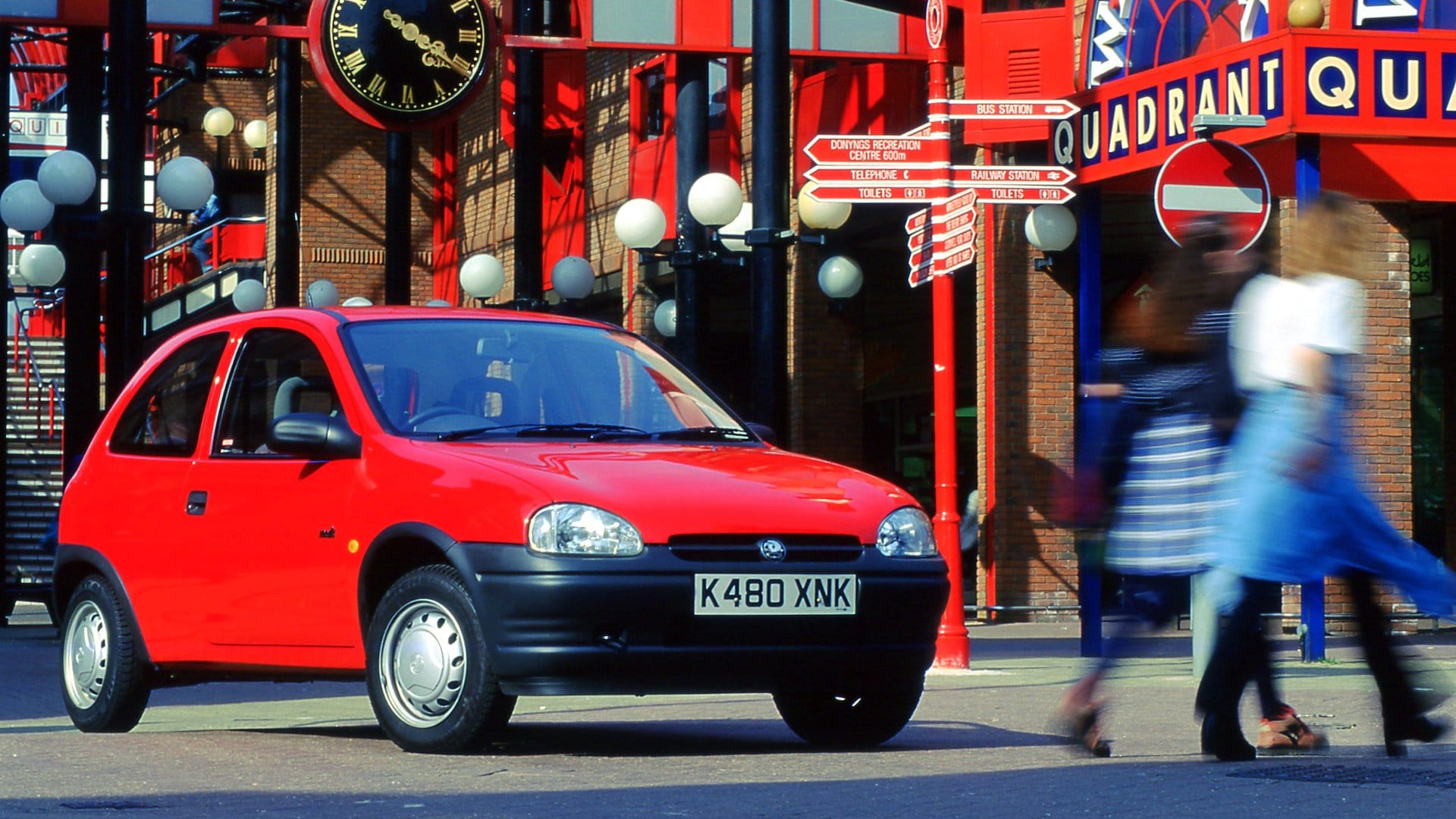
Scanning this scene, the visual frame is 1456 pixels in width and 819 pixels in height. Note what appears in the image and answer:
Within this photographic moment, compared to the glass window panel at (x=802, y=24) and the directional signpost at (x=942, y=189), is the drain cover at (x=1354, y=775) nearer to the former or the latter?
the directional signpost at (x=942, y=189)

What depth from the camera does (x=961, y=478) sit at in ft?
82.0

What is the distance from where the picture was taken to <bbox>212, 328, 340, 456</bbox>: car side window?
29.7 ft

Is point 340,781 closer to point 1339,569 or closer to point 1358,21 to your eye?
point 1339,569

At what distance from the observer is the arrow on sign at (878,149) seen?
1356 centimetres

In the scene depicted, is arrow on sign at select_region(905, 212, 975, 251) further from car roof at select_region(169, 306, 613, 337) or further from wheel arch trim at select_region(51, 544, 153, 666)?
wheel arch trim at select_region(51, 544, 153, 666)

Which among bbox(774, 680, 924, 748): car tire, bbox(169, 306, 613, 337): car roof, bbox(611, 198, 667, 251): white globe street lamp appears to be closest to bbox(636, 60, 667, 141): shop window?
bbox(611, 198, 667, 251): white globe street lamp

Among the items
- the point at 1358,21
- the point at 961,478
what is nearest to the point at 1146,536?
the point at 1358,21

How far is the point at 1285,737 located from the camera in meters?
7.91

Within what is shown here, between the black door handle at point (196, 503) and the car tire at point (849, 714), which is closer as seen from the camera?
the car tire at point (849, 714)

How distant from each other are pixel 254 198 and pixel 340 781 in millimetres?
47283

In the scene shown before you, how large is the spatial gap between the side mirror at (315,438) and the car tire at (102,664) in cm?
139

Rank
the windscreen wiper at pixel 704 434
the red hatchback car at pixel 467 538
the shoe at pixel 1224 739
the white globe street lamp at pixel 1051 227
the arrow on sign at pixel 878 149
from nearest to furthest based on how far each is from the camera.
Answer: the shoe at pixel 1224 739 → the red hatchback car at pixel 467 538 → the windscreen wiper at pixel 704 434 → the arrow on sign at pixel 878 149 → the white globe street lamp at pixel 1051 227

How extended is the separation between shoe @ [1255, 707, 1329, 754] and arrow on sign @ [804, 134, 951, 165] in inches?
240

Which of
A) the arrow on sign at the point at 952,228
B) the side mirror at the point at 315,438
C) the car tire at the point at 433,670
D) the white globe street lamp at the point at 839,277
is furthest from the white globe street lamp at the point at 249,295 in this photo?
the car tire at the point at 433,670
